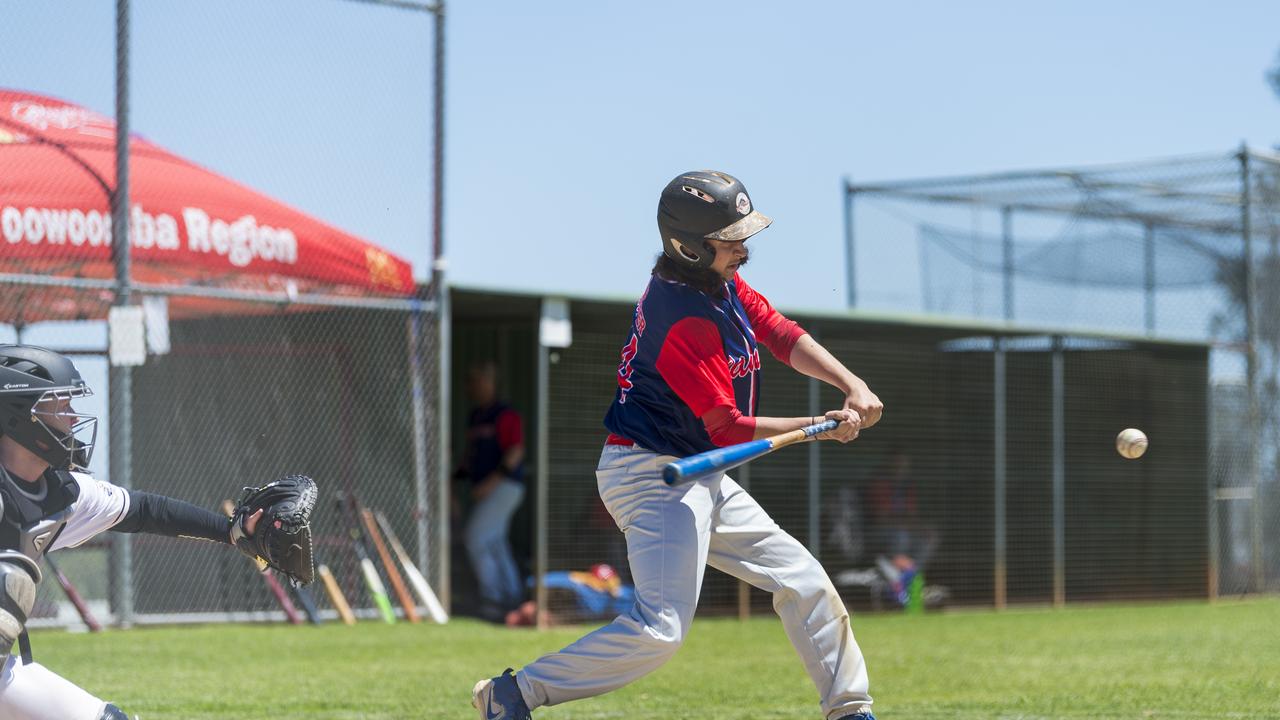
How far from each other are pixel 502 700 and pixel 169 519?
1211mm

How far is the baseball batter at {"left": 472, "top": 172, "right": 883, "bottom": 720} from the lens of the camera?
526cm

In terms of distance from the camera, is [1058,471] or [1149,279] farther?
[1149,279]

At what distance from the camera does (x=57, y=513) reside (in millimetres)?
4598

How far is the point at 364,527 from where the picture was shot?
1290 cm

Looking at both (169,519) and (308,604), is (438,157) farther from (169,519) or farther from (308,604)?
(169,519)

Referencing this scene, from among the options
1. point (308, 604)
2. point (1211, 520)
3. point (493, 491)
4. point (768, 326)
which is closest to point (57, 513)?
point (768, 326)

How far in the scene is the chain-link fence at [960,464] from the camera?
45.2ft

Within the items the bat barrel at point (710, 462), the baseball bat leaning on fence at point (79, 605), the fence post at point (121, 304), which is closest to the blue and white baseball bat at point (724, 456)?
the bat barrel at point (710, 462)

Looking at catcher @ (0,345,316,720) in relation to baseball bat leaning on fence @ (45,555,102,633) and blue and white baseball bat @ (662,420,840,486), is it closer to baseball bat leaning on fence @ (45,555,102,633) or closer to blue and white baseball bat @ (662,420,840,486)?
blue and white baseball bat @ (662,420,840,486)

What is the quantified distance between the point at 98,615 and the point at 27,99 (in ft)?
12.4

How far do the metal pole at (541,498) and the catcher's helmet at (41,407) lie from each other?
7.73m

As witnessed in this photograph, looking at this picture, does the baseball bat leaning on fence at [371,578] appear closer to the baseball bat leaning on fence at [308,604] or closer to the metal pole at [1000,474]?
the baseball bat leaning on fence at [308,604]

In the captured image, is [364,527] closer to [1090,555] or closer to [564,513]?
[564,513]

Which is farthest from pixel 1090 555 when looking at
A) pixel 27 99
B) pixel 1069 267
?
pixel 27 99
